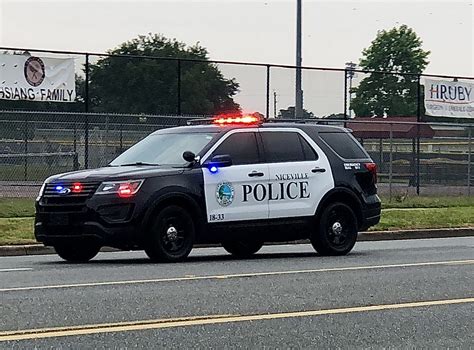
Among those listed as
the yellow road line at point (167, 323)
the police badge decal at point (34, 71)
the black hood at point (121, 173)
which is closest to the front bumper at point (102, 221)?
the black hood at point (121, 173)

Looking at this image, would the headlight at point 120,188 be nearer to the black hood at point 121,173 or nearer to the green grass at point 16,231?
the black hood at point 121,173

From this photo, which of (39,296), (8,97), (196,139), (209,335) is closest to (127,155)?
(196,139)

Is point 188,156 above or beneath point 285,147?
beneath

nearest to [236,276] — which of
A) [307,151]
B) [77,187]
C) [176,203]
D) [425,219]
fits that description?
[176,203]

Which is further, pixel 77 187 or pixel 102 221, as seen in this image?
pixel 77 187

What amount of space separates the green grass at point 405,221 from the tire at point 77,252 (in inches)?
93.5

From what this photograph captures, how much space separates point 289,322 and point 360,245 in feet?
31.1

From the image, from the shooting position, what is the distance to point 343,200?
1522 centimetres

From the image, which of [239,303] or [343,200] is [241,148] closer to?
[343,200]

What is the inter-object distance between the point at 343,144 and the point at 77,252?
13.7 feet

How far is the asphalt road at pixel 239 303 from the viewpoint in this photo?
25.7 feet

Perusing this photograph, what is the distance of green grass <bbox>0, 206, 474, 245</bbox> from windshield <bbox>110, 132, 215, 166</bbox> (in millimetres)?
2812

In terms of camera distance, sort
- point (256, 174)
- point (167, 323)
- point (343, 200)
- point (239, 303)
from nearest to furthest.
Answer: point (167, 323)
point (239, 303)
point (256, 174)
point (343, 200)

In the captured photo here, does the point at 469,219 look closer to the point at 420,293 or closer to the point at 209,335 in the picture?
the point at 420,293
